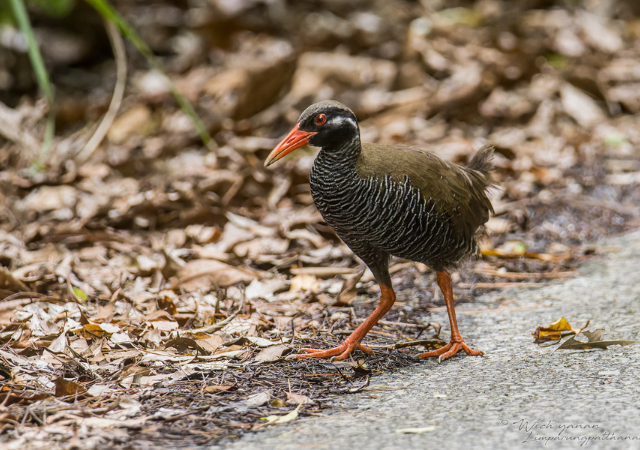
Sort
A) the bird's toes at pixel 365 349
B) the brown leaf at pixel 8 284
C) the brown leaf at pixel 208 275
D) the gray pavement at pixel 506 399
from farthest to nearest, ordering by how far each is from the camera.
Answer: the brown leaf at pixel 208 275 < the brown leaf at pixel 8 284 < the bird's toes at pixel 365 349 < the gray pavement at pixel 506 399

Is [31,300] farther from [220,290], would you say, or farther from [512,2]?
[512,2]

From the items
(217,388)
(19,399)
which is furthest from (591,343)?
(19,399)

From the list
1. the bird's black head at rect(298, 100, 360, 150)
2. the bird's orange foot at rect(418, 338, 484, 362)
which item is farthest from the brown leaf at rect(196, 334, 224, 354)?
the bird's black head at rect(298, 100, 360, 150)

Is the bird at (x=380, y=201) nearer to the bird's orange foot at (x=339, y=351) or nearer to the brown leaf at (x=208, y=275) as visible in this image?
the bird's orange foot at (x=339, y=351)

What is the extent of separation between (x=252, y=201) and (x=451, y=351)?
2736 millimetres

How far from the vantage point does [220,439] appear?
2.38 meters

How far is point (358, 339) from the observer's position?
11.3ft

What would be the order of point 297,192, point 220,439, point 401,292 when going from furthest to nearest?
Result: 1. point 297,192
2. point 401,292
3. point 220,439

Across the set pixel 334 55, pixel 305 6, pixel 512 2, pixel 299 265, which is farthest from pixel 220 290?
pixel 512 2

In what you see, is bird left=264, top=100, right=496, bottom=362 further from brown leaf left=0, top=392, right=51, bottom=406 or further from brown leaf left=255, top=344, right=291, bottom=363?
A: brown leaf left=0, top=392, right=51, bottom=406

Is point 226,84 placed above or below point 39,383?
above

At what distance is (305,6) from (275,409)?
321 inches

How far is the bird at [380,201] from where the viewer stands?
335 centimetres

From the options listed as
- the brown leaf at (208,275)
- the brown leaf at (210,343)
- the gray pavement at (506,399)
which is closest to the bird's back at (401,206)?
the gray pavement at (506,399)
